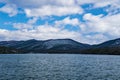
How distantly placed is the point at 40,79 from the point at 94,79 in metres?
16.0

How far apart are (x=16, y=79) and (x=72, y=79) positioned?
642 inches

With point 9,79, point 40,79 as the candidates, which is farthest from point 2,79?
point 40,79

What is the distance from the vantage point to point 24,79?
63344 millimetres

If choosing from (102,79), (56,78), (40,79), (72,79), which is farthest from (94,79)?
(40,79)

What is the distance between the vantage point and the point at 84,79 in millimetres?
64938

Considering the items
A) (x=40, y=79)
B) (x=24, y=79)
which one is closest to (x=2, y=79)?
(x=24, y=79)

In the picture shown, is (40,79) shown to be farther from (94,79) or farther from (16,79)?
(94,79)

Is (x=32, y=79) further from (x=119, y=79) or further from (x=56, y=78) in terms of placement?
(x=119, y=79)

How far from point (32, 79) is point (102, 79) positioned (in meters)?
20.7

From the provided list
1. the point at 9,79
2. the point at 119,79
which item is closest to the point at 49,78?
the point at 9,79

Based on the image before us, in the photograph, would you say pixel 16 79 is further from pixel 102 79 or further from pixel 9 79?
pixel 102 79

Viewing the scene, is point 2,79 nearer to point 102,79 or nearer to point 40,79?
point 40,79

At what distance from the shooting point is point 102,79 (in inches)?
2584

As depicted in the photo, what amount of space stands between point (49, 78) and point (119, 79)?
21127 millimetres
